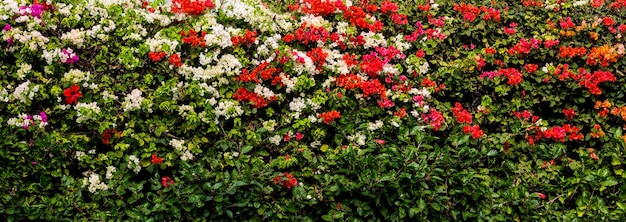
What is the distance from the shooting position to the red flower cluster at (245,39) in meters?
4.70

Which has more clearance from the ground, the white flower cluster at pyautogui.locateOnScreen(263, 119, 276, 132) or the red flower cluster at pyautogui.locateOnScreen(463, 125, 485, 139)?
the white flower cluster at pyautogui.locateOnScreen(263, 119, 276, 132)

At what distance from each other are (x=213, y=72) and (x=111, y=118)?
78 centimetres

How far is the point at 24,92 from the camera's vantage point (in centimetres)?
398

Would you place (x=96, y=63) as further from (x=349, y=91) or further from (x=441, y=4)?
(x=441, y=4)

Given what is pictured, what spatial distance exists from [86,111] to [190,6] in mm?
1337

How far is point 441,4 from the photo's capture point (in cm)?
602

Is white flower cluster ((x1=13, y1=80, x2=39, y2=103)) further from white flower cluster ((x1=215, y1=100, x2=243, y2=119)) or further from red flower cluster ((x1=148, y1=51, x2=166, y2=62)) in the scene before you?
white flower cluster ((x1=215, y1=100, x2=243, y2=119))

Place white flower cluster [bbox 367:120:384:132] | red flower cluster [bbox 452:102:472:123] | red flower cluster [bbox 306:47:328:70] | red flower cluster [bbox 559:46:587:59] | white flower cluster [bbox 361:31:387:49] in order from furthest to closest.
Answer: white flower cluster [bbox 361:31:387:49] < red flower cluster [bbox 559:46:587:59] < red flower cluster [bbox 306:47:328:70] < red flower cluster [bbox 452:102:472:123] < white flower cluster [bbox 367:120:384:132]

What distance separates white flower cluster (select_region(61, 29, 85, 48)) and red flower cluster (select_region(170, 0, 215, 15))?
2.60ft

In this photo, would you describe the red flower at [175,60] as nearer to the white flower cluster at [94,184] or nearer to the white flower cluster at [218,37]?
the white flower cluster at [218,37]

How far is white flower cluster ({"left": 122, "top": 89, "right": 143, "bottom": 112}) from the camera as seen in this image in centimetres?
Answer: 415

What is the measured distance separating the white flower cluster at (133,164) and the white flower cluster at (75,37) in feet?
3.14

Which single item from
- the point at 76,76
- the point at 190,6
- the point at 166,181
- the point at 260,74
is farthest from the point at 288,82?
the point at 76,76

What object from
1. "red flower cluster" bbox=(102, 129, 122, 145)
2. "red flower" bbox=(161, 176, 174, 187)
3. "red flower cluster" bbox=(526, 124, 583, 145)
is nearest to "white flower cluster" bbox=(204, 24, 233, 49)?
"red flower cluster" bbox=(102, 129, 122, 145)
